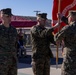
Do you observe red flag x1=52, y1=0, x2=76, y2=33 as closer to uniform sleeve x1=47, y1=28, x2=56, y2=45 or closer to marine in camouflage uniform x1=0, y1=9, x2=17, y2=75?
uniform sleeve x1=47, y1=28, x2=56, y2=45

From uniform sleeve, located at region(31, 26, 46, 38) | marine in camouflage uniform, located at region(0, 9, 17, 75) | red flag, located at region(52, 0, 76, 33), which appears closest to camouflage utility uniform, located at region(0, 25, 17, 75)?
marine in camouflage uniform, located at region(0, 9, 17, 75)

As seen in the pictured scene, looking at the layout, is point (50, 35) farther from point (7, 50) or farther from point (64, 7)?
point (64, 7)

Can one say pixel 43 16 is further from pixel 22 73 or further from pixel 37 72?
pixel 22 73

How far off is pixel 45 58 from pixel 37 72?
362 millimetres

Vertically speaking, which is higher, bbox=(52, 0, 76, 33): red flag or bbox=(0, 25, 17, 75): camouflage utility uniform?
bbox=(52, 0, 76, 33): red flag

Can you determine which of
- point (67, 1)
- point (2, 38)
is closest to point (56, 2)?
point (67, 1)

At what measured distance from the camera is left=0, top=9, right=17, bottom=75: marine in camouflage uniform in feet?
20.1

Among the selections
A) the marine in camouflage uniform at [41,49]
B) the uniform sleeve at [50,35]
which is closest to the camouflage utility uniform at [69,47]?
the uniform sleeve at [50,35]

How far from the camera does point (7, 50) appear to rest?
6129mm

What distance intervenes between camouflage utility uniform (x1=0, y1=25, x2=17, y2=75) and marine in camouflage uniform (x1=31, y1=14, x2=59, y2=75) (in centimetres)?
88

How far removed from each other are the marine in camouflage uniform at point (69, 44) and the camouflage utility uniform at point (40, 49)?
74 centimetres

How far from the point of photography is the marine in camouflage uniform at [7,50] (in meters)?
6.11

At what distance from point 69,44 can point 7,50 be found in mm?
1222

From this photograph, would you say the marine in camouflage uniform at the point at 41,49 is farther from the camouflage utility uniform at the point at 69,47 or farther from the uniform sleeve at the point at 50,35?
the camouflage utility uniform at the point at 69,47
